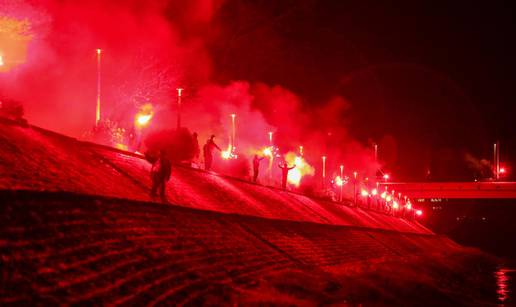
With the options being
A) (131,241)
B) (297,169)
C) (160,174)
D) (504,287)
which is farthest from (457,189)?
(131,241)

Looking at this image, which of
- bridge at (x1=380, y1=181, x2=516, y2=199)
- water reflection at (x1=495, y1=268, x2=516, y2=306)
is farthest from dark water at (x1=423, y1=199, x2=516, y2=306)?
water reflection at (x1=495, y1=268, x2=516, y2=306)

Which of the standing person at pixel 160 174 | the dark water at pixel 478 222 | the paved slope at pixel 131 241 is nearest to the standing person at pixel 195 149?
the paved slope at pixel 131 241

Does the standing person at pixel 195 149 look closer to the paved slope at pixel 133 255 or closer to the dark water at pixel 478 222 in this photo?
the paved slope at pixel 133 255

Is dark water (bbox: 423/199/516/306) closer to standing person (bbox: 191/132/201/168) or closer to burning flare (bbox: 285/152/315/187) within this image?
burning flare (bbox: 285/152/315/187)

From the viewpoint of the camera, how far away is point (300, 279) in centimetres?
2080

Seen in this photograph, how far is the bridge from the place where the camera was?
104m

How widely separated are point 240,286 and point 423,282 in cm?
1378

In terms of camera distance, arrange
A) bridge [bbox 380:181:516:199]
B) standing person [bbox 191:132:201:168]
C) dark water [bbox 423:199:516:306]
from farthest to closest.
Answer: dark water [bbox 423:199:516:306] < bridge [bbox 380:181:516:199] < standing person [bbox 191:132:201:168]

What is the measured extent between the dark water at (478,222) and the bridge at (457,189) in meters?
8.75

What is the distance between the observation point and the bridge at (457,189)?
103956mm

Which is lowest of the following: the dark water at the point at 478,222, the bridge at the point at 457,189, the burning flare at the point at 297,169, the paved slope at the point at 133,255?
the dark water at the point at 478,222

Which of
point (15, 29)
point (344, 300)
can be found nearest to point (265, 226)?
point (344, 300)

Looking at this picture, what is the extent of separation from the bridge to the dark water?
8.75m

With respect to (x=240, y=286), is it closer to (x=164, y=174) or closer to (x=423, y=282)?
(x=164, y=174)
